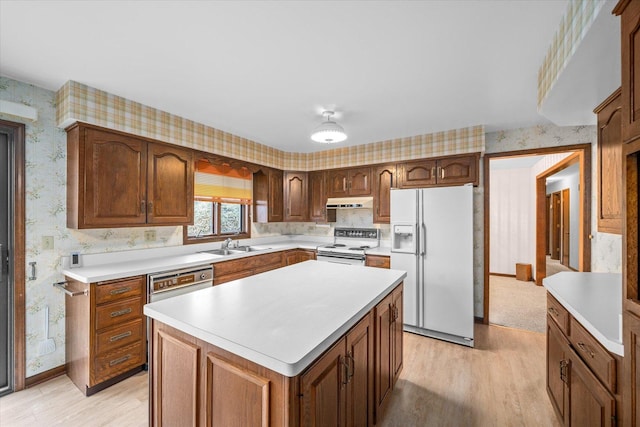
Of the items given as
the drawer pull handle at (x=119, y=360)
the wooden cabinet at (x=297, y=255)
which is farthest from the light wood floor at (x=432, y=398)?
the wooden cabinet at (x=297, y=255)

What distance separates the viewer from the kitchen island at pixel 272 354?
98 centimetres

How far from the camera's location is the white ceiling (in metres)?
1.46

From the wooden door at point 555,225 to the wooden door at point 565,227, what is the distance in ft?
2.45

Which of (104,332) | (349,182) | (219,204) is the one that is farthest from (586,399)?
(219,204)

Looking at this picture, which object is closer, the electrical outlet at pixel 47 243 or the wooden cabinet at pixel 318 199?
the electrical outlet at pixel 47 243

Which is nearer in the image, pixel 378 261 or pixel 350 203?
pixel 378 261

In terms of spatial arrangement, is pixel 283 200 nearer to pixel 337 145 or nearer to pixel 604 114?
pixel 337 145

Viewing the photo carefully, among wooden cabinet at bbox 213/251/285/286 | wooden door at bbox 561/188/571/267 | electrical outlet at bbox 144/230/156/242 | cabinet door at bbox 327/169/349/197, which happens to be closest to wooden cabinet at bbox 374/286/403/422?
wooden cabinet at bbox 213/251/285/286

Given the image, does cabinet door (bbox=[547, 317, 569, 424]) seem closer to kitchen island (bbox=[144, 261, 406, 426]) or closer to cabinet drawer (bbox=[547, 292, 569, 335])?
cabinet drawer (bbox=[547, 292, 569, 335])

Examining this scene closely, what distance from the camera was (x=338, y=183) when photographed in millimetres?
4344

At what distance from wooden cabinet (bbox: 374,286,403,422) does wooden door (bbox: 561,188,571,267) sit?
7.48 m

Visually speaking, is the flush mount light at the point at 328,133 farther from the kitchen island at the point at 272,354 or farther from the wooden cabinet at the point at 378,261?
the wooden cabinet at the point at 378,261

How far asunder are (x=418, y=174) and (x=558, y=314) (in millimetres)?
2228

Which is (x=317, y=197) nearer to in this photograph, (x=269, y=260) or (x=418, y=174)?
(x=269, y=260)
